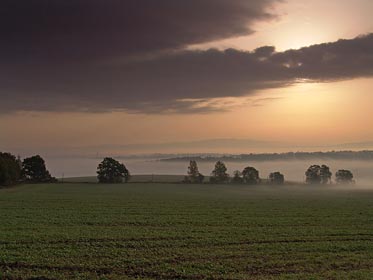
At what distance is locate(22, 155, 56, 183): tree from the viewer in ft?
438

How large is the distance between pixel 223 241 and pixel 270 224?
10.2 meters

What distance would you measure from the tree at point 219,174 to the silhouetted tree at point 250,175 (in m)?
6.67

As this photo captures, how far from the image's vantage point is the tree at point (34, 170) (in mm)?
133625

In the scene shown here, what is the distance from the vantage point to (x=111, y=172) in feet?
473

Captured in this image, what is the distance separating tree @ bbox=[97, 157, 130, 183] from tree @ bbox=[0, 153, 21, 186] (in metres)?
28.8

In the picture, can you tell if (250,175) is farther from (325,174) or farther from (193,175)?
(325,174)

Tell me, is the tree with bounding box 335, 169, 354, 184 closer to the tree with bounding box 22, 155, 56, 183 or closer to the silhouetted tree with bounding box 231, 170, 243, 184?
the silhouetted tree with bounding box 231, 170, 243, 184

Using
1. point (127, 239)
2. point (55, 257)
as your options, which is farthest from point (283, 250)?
point (55, 257)

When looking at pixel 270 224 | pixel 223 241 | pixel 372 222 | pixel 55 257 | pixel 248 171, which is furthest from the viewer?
pixel 248 171

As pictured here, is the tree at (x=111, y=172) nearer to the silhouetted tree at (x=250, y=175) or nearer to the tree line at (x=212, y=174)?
the tree line at (x=212, y=174)

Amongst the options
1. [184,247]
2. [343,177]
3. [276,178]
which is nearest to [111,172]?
[276,178]

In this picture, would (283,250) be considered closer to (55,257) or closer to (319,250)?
(319,250)

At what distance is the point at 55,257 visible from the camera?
23.4 metres

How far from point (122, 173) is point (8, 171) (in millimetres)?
43939
